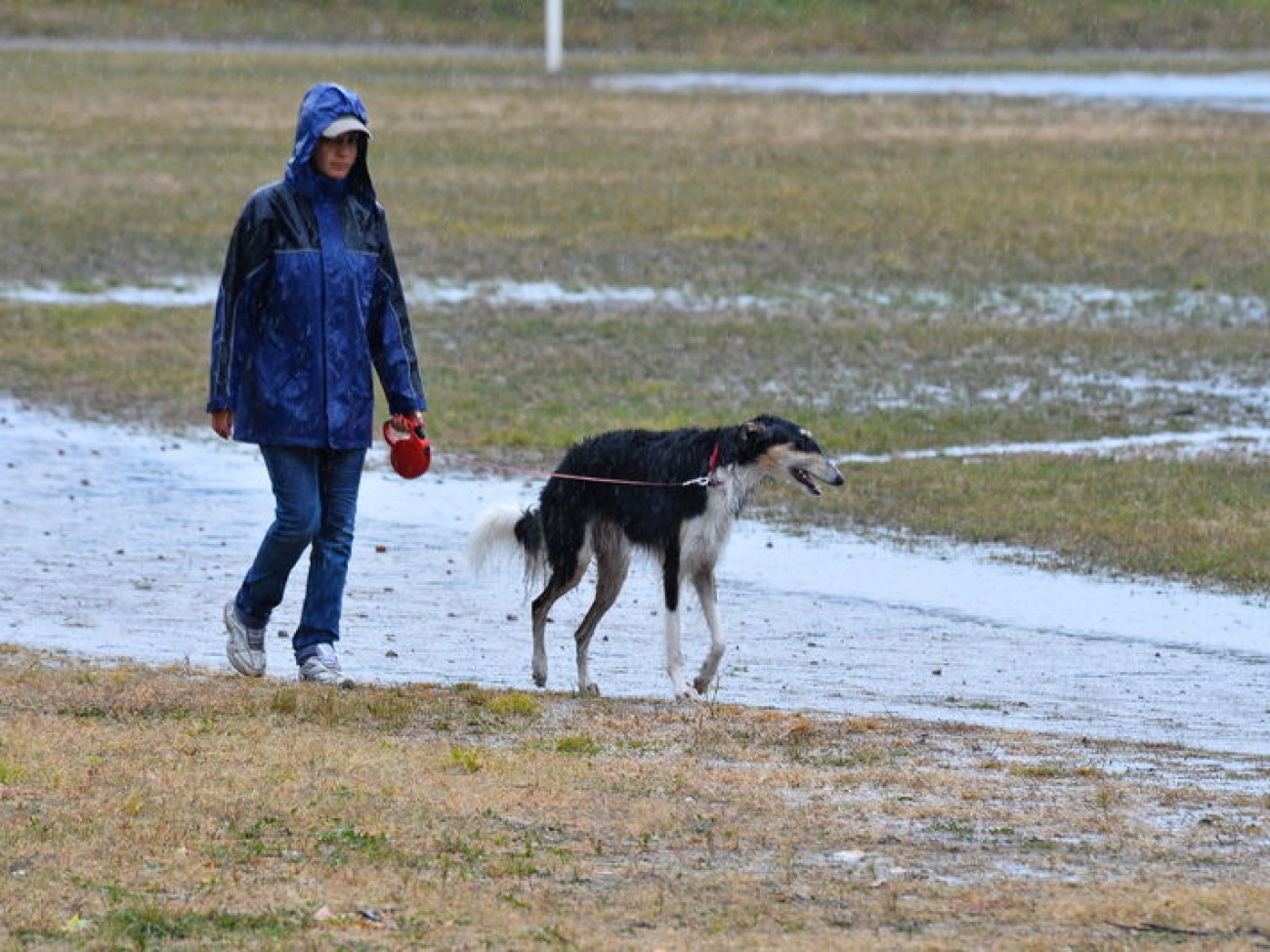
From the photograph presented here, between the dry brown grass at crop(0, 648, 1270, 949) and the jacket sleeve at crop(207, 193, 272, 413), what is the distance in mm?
1138

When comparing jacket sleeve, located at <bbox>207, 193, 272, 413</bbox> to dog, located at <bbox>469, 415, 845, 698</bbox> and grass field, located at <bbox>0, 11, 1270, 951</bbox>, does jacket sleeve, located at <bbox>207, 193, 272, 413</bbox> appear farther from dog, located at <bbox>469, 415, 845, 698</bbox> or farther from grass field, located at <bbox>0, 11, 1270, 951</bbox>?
dog, located at <bbox>469, 415, 845, 698</bbox>

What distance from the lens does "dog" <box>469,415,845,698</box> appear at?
385 inches

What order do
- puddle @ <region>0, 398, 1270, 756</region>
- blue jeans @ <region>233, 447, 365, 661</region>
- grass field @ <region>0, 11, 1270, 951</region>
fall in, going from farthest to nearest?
puddle @ <region>0, 398, 1270, 756</region> < blue jeans @ <region>233, 447, 365, 661</region> < grass field @ <region>0, 11, 1270, 951</region>

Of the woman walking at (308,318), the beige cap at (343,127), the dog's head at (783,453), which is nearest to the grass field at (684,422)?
Result: the woman walking at (308,318)

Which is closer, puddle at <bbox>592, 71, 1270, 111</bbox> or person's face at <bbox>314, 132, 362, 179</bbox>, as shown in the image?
person's face at <bbox>314, 132, 362, 179</bbox>

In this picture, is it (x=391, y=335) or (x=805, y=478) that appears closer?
(x=391, y=335)

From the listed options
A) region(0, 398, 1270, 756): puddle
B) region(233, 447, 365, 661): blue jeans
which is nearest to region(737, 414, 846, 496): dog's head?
region(0, 398, 1270, 756): puddle

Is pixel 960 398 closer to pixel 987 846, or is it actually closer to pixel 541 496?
pixel 541 496

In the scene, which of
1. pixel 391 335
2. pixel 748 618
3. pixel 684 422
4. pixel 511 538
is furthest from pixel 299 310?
pixel 684 422

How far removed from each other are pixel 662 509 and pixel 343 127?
7.46 feet

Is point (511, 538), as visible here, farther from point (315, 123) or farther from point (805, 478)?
point (315, 123)

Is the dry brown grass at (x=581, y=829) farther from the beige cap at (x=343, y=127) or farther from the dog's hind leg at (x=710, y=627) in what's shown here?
the beige cap at (x=343, y=127)

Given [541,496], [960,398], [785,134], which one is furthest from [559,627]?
[785,134]

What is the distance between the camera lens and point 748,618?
11727mm
